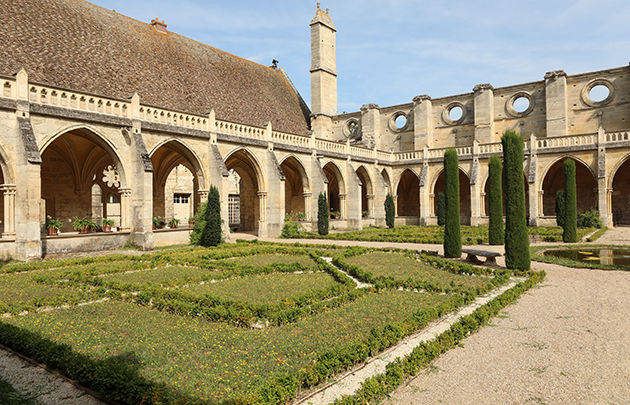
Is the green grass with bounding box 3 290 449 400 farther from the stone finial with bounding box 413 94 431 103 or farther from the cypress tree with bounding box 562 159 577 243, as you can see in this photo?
the stone finial with bounding box 413 94 431 103

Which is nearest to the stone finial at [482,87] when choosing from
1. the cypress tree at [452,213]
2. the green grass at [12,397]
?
the cypress tree at [452,213]

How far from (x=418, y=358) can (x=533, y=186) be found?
2651 cm

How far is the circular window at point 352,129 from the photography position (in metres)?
38.2

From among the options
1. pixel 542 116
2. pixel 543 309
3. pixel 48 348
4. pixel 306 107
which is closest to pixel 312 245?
pixel 543 309

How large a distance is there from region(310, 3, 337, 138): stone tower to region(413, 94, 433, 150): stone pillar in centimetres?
732

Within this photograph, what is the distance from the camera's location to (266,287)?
9680mm

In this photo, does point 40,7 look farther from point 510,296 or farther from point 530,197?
point 530,197

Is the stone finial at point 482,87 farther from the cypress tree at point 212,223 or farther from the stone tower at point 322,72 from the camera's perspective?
the cypress tree at point 212,223

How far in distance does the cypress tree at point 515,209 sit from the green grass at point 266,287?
5467 mm

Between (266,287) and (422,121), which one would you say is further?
(422,121)

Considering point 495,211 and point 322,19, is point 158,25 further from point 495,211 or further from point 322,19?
point 495,211

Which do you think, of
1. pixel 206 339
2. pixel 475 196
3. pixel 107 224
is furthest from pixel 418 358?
pixel 475 196

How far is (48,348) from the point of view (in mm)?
5297

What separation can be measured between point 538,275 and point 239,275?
310 inches
